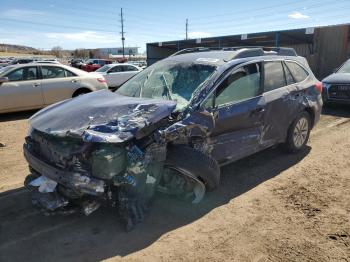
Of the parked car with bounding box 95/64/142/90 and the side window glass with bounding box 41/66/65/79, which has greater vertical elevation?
the side window glass with bounding box 41/66/65/79

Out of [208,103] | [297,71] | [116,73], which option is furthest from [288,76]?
[116,73]

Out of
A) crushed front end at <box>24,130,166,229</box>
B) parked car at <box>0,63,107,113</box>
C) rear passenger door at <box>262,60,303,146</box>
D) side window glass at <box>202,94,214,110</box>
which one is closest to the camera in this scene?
crushed front end at <box>24,130,166,229</box>

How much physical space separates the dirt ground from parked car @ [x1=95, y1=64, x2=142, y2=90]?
12.9m

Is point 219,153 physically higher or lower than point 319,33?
lower

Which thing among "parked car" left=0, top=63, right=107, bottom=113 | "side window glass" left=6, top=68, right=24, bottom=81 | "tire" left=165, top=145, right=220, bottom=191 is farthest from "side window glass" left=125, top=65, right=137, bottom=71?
"tire" left=165, top=145, right=220, bottom=191

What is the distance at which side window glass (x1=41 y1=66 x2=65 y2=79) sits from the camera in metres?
10.4

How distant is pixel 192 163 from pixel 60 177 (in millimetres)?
1382

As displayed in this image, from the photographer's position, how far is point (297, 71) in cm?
610

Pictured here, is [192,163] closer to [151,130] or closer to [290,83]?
[151,130]

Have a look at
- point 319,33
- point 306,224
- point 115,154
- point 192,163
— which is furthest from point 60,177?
point 319,33

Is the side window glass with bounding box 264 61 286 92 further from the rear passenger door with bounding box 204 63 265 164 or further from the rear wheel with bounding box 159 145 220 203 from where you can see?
the rear wheel with bounding box 159 145 220 203

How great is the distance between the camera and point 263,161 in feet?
19.1

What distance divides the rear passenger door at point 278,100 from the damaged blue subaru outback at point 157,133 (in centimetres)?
2

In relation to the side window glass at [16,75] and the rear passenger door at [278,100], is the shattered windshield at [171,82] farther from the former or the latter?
the side window glass at [16,75]
